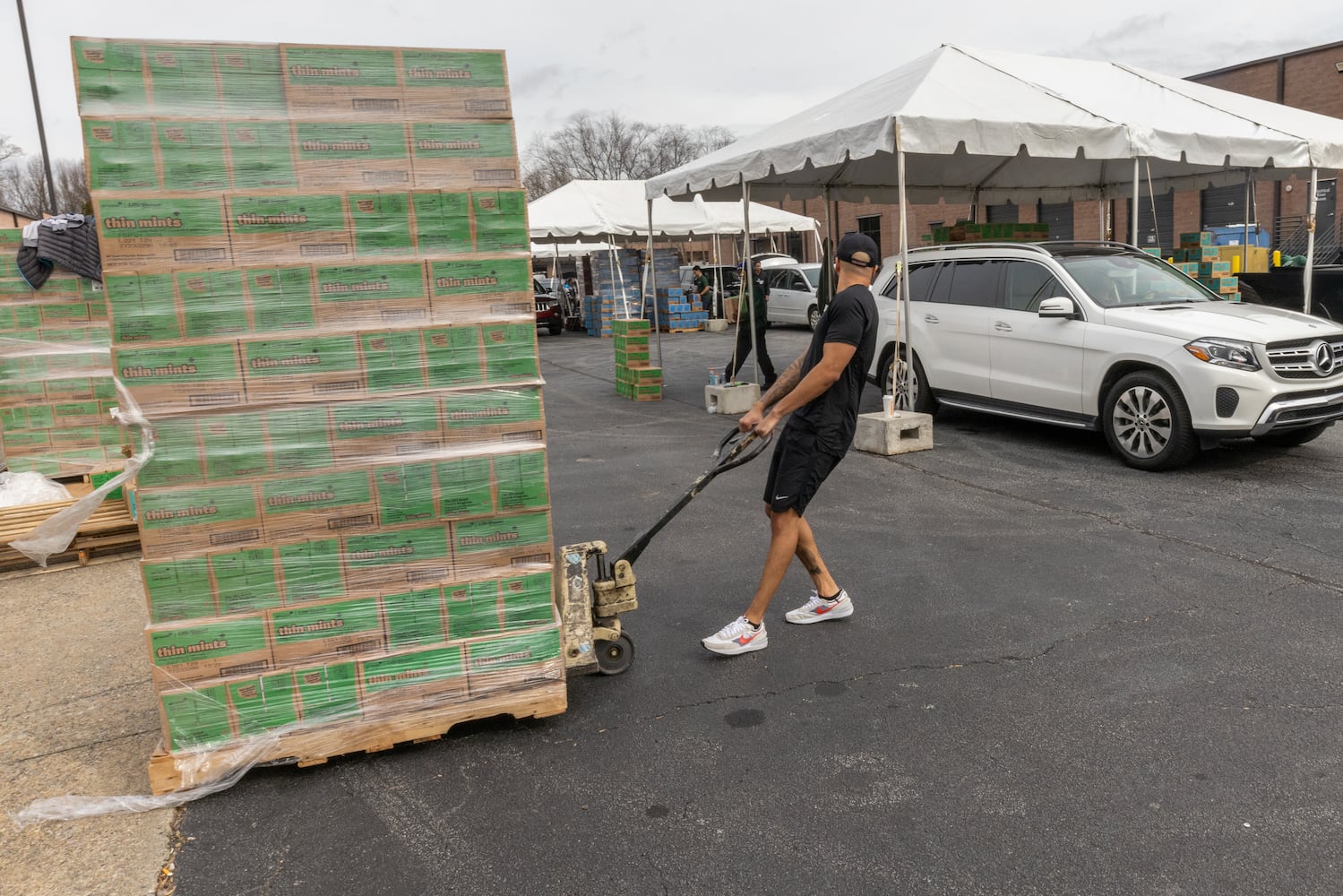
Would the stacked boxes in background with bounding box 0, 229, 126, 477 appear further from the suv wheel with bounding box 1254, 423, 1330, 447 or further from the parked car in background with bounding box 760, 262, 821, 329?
the parked car in background with bounding box 760, 262, 821, 329

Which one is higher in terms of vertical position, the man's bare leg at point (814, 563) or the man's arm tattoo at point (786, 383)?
the man's arm tattoo at point (786, 383)

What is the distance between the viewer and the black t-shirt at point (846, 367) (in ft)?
13.9

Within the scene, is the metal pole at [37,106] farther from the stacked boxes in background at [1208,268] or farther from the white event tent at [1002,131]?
the stacked boxes in background at [1208,268]

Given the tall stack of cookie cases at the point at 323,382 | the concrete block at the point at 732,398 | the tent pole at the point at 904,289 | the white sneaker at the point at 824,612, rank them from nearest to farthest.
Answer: the tall stack of cookie cases at the point at 323,382 → the white sneaker at the point at 824,612 → the tent pole at the point at 904,289 → the concrete block at the point at 732,398

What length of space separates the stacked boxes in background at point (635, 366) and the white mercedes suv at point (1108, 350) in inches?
145

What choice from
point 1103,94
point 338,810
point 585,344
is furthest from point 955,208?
point 338,810

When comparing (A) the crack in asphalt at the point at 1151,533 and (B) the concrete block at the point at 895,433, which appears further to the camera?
(B) the concrete block at the point at 895,433

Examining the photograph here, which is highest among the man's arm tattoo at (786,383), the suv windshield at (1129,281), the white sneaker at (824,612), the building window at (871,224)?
the building window at (871,224)

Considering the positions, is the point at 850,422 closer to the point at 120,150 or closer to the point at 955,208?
the point at 120,150

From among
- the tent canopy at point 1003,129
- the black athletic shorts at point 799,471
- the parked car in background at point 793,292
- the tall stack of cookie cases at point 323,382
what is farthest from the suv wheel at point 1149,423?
the parked car in background at point 793,292

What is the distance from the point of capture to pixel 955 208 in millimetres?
32656

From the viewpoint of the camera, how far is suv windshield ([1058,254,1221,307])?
26.6ft

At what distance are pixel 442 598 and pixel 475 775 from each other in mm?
664

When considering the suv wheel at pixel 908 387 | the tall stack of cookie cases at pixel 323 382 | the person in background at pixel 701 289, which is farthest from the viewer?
the person in background at pixel 701 289
